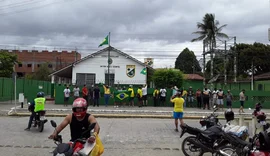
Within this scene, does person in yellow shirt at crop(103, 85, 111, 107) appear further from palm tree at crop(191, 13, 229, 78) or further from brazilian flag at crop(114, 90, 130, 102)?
palm tree at crop(191, 13, 229, 78)

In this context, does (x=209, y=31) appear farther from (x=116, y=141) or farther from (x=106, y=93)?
(x=116, y=141)

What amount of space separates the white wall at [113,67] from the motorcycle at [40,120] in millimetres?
25926

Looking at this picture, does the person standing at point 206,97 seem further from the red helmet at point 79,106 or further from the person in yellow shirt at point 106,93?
the red helmet at point 79,106

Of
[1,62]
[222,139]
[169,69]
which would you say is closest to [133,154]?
[222,139]

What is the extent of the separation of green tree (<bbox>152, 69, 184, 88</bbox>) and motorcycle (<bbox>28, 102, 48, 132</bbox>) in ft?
75.5

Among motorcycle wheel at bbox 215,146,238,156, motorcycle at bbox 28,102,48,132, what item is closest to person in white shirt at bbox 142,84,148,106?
motorcycle at bbox 28,102,48,132

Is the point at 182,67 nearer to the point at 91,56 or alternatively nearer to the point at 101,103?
the point at 91,56

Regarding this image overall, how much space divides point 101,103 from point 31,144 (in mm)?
Answer: 16739

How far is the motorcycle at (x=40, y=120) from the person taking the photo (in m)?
12.6

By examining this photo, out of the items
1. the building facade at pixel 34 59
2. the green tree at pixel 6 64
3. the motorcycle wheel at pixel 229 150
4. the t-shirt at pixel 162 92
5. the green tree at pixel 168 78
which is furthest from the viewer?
the building facade at pixel 34 59

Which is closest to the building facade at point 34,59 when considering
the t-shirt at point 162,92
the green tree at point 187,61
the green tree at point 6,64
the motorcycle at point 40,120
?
the green tree at point 187,61

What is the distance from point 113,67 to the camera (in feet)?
131

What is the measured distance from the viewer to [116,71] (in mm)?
39812

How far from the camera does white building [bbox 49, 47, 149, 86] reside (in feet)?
129
